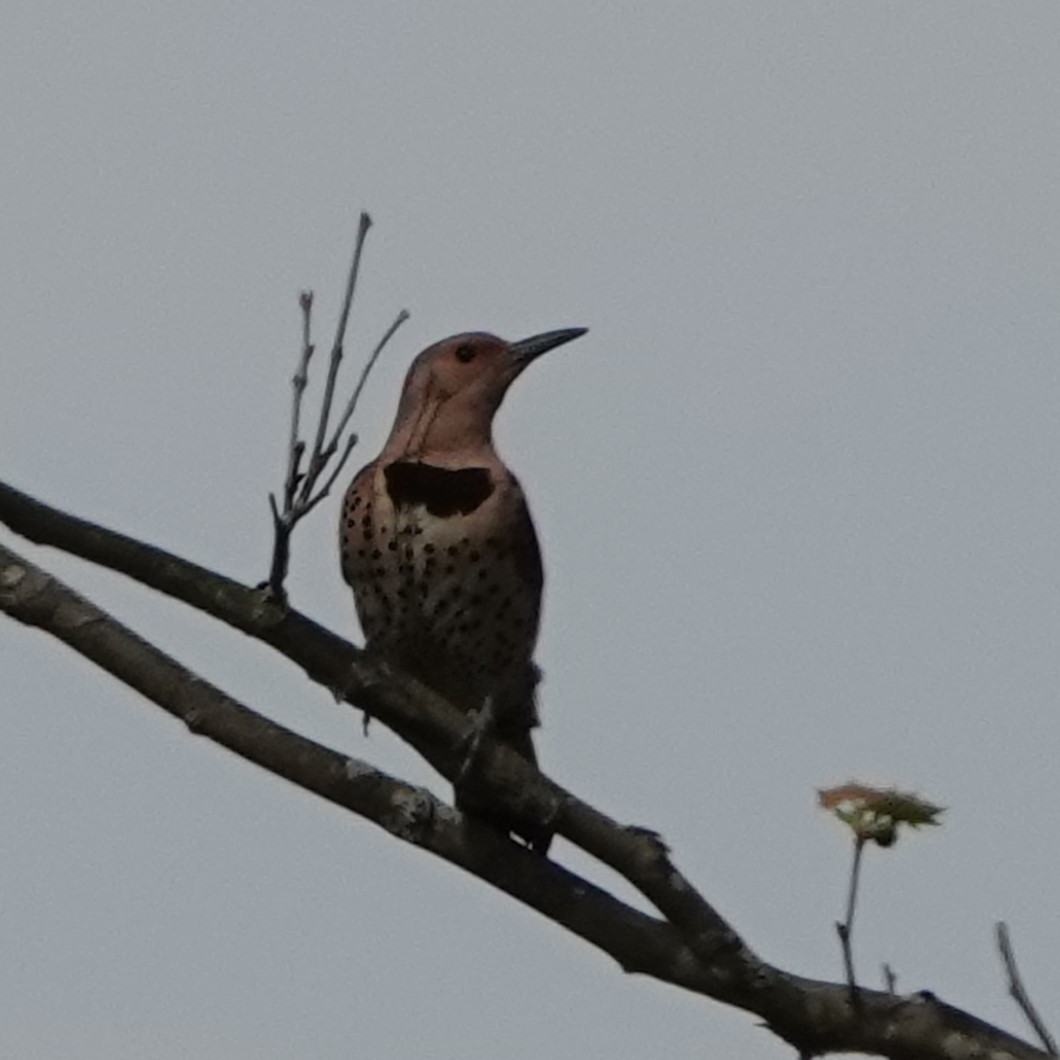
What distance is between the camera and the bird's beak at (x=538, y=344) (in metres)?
6.42

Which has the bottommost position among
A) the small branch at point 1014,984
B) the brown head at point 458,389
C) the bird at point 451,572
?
the small branch at point 1014,984

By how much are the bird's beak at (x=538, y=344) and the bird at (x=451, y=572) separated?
1.17 feet

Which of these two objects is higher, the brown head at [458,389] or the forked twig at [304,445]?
the brown head at [458,389]

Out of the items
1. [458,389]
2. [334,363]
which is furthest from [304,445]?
[458,389]

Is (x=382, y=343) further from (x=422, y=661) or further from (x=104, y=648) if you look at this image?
(x=422, y=661)

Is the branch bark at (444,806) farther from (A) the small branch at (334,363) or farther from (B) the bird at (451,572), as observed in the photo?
(B) the bird at (451,572)

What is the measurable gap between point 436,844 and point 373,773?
0.63 ft

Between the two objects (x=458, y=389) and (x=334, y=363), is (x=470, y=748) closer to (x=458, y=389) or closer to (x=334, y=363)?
(x=334, y=363)

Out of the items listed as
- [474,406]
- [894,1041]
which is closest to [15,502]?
[894,1041]

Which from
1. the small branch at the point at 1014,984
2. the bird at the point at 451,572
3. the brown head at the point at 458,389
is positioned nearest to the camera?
the small branch at the point at 1014,984

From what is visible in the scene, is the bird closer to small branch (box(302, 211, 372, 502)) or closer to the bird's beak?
the bird's beak

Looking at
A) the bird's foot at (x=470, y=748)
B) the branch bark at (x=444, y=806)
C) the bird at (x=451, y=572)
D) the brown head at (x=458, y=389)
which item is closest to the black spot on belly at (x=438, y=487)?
the bird at (x=451, y=572)

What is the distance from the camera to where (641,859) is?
3.99 m

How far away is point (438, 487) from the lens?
5.93 metres
